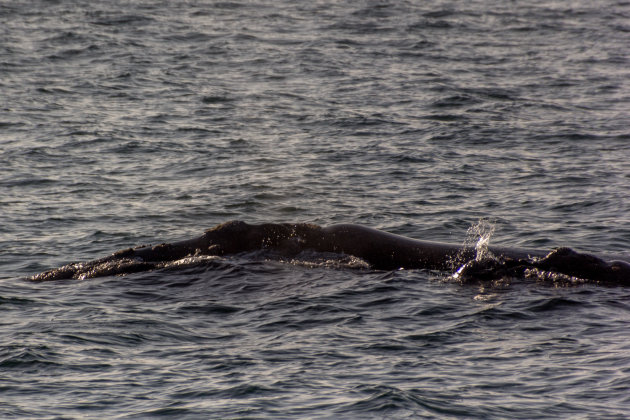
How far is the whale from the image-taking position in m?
15.0

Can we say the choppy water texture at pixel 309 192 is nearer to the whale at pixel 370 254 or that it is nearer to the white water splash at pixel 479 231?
the white water splash at pixel 479 231

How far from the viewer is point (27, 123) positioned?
28.2m

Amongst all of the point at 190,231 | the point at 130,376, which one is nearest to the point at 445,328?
the point at 130,376

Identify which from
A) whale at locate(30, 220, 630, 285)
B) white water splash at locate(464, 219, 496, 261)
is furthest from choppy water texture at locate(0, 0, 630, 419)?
whale at locate(30, 220, 630, 285)

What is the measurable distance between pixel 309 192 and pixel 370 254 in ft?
21.6

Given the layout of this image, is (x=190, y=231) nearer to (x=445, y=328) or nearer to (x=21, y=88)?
(x=445, y=328)

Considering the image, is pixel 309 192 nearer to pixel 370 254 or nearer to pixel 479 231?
pixel 479 231

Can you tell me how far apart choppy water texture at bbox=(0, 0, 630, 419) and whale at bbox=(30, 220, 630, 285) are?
0.38 m

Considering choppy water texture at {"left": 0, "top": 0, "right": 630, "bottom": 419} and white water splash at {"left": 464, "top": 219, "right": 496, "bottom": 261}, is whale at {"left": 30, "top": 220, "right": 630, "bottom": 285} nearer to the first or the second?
choppy water texture at {"left": 0, "top": 0, "right": 630, "bottom": 419}

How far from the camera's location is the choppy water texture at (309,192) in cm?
1129

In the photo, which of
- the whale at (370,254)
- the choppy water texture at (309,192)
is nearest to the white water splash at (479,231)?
the choppy water texture at (309,192)

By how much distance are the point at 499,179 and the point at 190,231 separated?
304 inches

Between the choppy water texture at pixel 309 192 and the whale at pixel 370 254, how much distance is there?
375 mm

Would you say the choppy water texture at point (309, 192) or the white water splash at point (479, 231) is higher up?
the choppy water texture at point (309, 192)
